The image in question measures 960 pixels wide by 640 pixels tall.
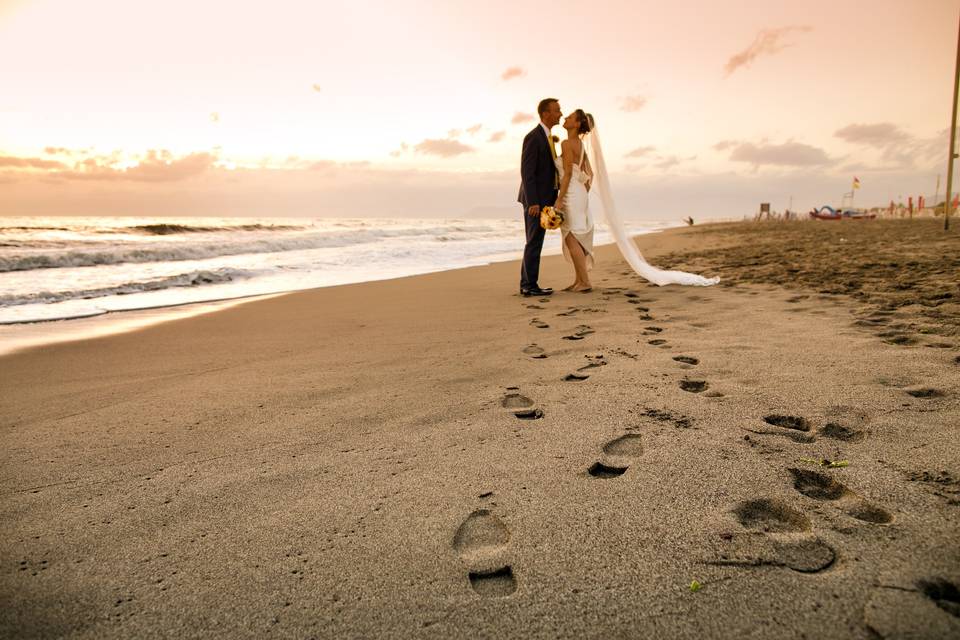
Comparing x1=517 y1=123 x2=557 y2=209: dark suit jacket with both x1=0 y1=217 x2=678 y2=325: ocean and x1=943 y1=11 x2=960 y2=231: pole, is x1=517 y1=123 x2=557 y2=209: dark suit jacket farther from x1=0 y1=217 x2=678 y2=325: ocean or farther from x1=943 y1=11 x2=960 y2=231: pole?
x1=943 y1=11 x2=960 y2=231: pole

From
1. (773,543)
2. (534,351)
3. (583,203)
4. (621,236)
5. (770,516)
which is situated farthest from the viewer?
(621,236)

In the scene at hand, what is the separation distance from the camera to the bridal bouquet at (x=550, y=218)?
5.47 meters

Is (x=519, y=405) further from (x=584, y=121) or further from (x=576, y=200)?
(x=584, y=121)

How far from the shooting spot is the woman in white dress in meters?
5.55

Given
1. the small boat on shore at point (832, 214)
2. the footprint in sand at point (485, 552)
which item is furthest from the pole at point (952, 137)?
the small boat on shore at point (832, 214)

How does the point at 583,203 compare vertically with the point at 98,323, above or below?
above

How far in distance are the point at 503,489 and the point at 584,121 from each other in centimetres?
483

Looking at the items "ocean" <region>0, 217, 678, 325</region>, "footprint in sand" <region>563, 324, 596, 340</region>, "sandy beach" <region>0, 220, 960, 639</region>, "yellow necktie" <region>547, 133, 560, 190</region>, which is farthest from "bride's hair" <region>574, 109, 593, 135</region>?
"ocean" <region>0, 217, 678, 325</region>

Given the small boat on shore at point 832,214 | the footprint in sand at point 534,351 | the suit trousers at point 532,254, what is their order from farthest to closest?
the small boat on shore at point 832,214
the suit trousers at point 532,254
the footprint in sand at point 534,351

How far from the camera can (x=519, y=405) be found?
2234 millimetres

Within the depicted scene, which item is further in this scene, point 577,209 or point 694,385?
point 577,209

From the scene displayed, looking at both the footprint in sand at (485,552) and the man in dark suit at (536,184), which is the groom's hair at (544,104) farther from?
the footprint in sand at (485,552)

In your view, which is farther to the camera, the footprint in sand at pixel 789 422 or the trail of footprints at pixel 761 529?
the footprint in sand at pixel 789 422

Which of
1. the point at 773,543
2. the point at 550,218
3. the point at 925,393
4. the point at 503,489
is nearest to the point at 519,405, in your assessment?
the point at 503,489
